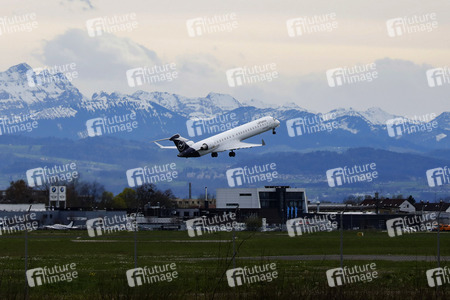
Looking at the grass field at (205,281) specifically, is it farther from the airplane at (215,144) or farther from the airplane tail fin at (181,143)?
the airplane tail fin at (181,143)

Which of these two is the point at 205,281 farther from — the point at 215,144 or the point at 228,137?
the point at 228,137

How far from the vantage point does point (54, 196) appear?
7835 inches

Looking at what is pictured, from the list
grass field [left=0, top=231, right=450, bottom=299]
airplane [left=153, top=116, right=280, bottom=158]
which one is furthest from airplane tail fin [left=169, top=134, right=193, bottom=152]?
grass field [left=0, top=231, right=450, bottom=299]

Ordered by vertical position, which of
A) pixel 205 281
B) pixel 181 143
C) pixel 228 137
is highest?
pixel 181 143

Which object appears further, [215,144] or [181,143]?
[181,143]

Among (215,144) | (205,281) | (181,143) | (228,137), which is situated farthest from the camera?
(228,137)

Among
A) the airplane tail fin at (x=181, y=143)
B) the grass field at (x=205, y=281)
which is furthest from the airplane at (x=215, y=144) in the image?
the grass field at (x=205, y=281)

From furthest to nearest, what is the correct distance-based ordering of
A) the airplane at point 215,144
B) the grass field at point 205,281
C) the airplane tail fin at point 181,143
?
the airplane tail fin at point 181,143 → the airplane at point 215,144 → the grass field at point 205,281

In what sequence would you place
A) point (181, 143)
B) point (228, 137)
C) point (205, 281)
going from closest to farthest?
point (205, 281) < point (181, 143) < point (228, 137)

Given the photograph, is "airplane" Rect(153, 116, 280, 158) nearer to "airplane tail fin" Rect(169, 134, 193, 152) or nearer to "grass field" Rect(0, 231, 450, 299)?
"airplane tail fin" Rect(169, 134, 193, 152)

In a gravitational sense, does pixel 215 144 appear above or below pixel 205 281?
above

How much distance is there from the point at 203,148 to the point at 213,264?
51.7 m

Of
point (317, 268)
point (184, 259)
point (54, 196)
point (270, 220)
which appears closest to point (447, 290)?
point (317, 268)

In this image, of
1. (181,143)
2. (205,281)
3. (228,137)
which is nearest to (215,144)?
(228,137)
